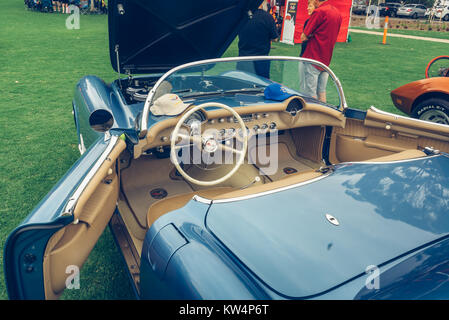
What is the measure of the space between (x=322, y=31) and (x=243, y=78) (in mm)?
2684

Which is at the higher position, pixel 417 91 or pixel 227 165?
pixel 417 91

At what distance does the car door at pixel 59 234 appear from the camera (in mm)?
1667

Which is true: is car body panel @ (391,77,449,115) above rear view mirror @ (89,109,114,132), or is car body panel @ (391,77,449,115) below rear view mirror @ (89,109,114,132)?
above

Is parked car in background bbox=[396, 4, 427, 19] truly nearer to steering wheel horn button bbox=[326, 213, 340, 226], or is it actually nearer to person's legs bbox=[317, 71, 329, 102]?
person's legs bbox=[317, 71, 329, 102]

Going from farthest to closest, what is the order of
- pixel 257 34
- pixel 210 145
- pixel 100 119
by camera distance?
1. pixel 257 34
2. pixel 100 119
3. pixel 210 145

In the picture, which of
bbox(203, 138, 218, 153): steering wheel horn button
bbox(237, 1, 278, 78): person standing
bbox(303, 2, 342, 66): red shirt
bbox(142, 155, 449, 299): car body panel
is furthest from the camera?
bbox(237, 1, 278, 78): person standing

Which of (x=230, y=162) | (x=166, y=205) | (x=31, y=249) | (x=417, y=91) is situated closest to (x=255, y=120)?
(x=230, y=162)

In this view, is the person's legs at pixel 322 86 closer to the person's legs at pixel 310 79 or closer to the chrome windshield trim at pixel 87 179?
the person's legs at pixel 310 79

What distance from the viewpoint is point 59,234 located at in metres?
1.84

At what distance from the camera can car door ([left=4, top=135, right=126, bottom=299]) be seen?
167 cm

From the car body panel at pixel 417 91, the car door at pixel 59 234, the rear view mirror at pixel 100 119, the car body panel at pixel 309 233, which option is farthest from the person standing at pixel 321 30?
the car door at pixel 59 234

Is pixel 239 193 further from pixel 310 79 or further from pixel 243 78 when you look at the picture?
pixel 310 79

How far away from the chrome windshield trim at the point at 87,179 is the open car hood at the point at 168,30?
154 cm

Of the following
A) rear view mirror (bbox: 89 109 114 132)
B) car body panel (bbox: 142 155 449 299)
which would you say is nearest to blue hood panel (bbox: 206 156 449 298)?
car body panel (bbox: 142 155 449 299)
